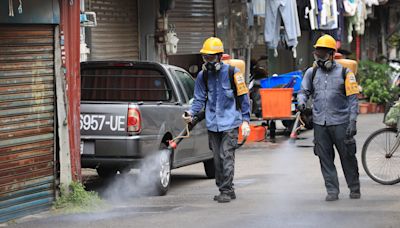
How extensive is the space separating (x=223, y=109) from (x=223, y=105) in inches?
1.9

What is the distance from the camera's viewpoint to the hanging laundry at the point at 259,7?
2030 centimetres

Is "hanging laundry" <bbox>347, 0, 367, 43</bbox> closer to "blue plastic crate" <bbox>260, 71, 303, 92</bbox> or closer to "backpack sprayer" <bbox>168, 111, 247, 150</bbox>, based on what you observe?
"blue plastic crate" <bbox>260, 71, 303, 92</bbox>

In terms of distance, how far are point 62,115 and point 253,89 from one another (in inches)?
368

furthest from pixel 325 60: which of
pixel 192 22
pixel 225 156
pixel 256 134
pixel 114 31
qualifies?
pixel 192 22

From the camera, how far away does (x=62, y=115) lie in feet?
31.7

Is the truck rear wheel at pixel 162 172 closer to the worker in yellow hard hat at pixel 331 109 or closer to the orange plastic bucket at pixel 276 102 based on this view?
the worker in yellow hard hat at pixel 331 109

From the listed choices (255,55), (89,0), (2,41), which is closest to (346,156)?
(2,41)

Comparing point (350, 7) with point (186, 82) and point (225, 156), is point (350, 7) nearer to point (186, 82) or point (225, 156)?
point (186, 82)

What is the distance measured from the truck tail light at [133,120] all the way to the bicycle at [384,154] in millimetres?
2959

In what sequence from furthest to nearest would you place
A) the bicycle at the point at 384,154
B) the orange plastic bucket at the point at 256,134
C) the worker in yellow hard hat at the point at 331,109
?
the orange plastic bucket at the point at 256,134
the bicycle at the point at 384,154
the worker in yellow hard hat at the point at 331,109

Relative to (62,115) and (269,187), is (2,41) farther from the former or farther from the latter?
(269,187)

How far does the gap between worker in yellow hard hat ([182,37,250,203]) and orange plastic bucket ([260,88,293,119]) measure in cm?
759

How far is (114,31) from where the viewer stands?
16781 millimetres

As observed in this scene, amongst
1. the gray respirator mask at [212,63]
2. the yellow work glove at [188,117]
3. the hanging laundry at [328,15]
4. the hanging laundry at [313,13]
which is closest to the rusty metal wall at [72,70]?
the yellow work glove at [188,117]
